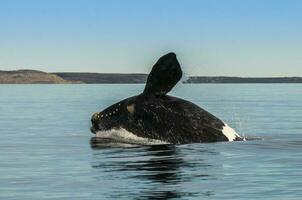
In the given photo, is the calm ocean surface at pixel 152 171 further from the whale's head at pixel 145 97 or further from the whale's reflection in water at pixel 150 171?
the whale's head at pixel 145 97

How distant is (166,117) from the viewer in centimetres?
2308

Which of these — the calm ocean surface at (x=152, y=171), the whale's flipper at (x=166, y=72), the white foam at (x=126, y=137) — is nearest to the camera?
the calm ocean surface at (x=152, y=171)

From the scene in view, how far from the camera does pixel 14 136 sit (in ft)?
103

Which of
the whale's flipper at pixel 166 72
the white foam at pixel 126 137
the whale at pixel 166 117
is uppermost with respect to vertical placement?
the whale's flipper at pixel 166 72

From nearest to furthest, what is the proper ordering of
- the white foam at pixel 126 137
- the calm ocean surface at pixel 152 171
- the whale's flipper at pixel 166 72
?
1. the calm ocean surface at pixel 152 171
2. the whale's flipper at pixel 166 72
3. the white foam at pixel 126 137

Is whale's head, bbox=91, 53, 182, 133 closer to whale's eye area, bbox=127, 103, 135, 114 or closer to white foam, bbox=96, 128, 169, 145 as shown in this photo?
whale's eye area, bbox=127, 103, 135, 114

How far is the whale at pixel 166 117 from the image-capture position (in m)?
22.8

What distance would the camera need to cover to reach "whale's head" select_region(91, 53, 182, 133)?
74.3 ft

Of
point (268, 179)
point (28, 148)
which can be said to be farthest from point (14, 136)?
point (268, 179)

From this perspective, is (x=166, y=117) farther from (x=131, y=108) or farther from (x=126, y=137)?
(x=126, y=137)

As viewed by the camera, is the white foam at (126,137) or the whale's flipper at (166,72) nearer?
the whale's flipper at (166,72)

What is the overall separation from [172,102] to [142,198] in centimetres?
993

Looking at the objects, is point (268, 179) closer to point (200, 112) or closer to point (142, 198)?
point (142, 198)

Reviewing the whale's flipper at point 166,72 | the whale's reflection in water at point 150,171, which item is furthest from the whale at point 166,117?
the whale's reflection in water at point 150,171
